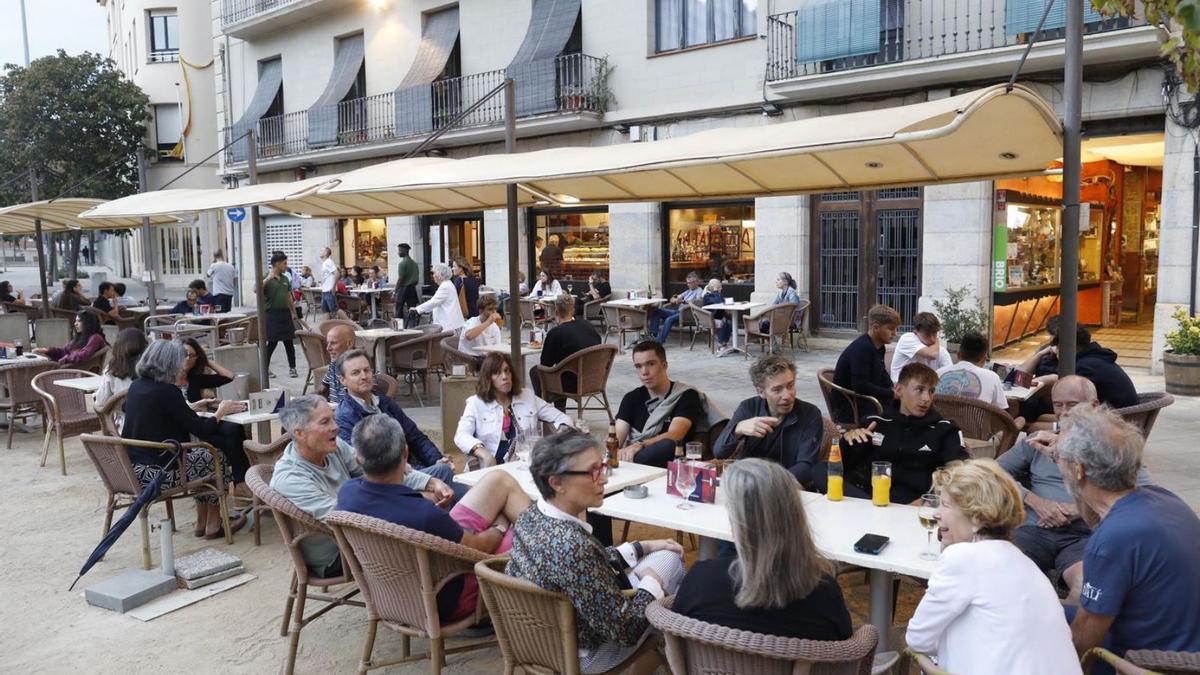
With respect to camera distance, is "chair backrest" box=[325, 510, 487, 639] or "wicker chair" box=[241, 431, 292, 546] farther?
"wicker chair" box=[241, 431, 292, 546]

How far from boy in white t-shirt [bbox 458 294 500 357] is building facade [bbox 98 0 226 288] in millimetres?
22770

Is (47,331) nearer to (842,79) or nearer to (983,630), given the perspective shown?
(842,79)

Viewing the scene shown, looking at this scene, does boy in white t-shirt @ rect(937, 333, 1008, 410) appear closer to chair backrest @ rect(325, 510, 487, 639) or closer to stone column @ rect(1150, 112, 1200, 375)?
chair backrest @ rect(325, 510, 487, 639)

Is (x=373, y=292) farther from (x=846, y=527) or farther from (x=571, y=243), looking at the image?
(x=846, y=527)

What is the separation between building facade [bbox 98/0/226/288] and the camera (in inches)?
1208

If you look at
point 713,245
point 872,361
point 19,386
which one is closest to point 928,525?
point 872,361

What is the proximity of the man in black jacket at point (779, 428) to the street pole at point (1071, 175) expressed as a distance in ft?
4.83

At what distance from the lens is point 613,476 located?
4.19 meters

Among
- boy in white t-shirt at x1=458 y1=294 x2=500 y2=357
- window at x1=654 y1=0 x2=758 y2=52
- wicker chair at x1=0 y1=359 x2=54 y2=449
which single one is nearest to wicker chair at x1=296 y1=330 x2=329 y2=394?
boy in white t-shirt at x1=458 y1=294 x2=500 y2=357

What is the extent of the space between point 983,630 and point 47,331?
1312 cm

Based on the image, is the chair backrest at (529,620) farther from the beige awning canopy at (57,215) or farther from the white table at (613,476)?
the beige awning canopy at (57,215)

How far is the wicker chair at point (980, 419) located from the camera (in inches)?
210

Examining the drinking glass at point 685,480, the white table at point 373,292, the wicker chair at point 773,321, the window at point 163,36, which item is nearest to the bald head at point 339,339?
the drinking glass at point 685,480

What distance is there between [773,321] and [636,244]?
14.7ft
